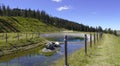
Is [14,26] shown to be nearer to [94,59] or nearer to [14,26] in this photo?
[14,26]

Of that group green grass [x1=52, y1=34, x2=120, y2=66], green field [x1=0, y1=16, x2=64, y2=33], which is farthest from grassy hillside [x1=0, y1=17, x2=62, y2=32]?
green grass [x1=52, y1=34, x2=120, y2=66]

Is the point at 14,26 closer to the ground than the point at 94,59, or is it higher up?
higher up

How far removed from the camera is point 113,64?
14.5 meters

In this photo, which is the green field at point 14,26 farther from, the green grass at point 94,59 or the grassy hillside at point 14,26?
the green grass at point 94,59

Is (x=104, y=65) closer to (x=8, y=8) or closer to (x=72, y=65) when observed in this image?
(x=72, y=65)

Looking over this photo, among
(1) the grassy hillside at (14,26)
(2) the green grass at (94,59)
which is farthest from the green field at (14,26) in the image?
(2) the green grass at (94,59)

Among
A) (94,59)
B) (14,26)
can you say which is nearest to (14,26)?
(14,26)

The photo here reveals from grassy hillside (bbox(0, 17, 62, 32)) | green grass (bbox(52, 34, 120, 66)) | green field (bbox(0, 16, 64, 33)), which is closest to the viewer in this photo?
green grass (bbox(52, 34, 120, 66))

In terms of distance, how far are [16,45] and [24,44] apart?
3.33 m

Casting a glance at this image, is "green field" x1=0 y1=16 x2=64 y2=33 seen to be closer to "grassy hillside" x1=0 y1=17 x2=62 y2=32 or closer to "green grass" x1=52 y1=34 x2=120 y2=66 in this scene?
"grassy hillside" x1=0 y1=17 x2=62 y2=32

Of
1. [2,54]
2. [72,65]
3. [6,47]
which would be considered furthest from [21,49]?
[72,65]

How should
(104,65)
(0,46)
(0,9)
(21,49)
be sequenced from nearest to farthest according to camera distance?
(104,65), (0,46), (21,49), (0,9)

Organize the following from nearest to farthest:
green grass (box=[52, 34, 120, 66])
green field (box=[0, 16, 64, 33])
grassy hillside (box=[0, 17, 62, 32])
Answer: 1. green grass (box=[52, 34, 120, 66])
2. grassy hillside (box=[0, 17, 62, 32])
3. green field (box=[0, 16, 64, 33])

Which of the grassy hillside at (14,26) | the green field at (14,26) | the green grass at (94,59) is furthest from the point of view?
the green field at (14,26)
